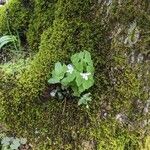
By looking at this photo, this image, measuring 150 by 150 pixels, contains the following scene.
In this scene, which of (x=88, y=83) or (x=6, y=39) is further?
(x=6, y=39)

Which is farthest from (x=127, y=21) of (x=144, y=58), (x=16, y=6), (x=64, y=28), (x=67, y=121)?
(x=16, y=6)

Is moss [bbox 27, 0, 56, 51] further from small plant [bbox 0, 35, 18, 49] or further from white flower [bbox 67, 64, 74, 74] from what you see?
white flower [bbox 67, 64, 74, 74]

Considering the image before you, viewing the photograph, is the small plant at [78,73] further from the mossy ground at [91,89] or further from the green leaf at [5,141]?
the green leaf at [5,141]

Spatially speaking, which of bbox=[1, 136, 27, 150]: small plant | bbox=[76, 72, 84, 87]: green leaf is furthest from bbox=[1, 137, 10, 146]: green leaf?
bbox=[76, 72, 84, 87]: green leaf

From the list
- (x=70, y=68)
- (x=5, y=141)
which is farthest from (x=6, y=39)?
A: (x=5, y=141)

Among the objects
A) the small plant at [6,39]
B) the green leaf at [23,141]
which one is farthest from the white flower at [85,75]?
the small plant at [6,39]

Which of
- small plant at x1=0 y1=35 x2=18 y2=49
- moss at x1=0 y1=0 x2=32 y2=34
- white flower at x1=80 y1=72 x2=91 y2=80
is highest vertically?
moss at x1=0 y1=0 x2=32 y2=34

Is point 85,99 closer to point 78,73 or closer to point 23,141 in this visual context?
point 78,73
